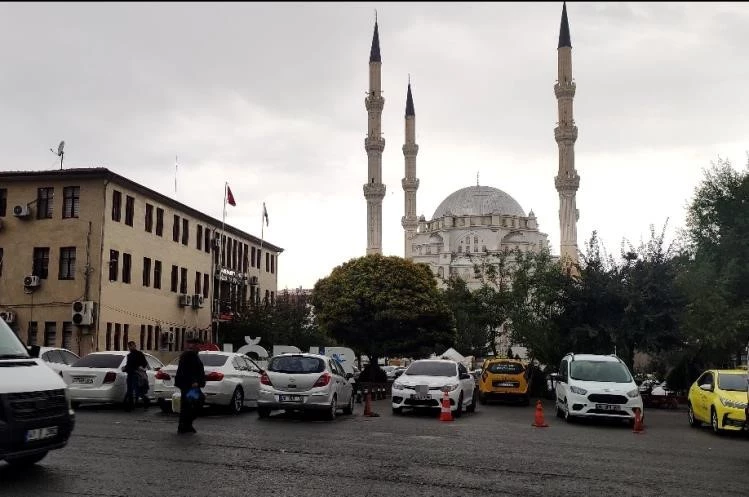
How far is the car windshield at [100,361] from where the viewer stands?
18781 mm

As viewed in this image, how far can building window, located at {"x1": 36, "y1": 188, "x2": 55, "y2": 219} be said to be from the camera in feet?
115

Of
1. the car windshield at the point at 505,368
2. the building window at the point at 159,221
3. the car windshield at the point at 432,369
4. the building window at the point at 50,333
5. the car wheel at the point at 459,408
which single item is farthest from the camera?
the building window at the point at 159,221

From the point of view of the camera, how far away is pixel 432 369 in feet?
67.3

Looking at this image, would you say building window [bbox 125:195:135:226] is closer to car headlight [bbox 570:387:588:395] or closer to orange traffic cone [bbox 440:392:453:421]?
orange traffic cone [bbox 440:392:453:421]

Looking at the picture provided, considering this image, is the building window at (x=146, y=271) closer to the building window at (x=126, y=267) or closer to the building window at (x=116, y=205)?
the building window at (x=126, y=267)

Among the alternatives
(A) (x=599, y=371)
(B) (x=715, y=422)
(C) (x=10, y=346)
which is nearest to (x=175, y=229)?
(A) (x=599, y=371)

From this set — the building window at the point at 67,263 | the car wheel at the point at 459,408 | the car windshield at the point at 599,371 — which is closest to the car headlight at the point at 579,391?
the car windshield at the point at 599,371

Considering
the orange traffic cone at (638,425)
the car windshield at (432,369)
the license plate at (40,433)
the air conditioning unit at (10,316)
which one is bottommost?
the orange traffic cone at (638,425)

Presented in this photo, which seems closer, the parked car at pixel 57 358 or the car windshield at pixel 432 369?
the parked car at pixel 57 358

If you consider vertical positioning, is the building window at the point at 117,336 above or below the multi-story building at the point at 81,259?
below

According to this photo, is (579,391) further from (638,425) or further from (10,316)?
(10,316)

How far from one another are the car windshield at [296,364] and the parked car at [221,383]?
58.2 inches

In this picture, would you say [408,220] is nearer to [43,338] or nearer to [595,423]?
[43,338]

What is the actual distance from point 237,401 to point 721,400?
10753 mm
